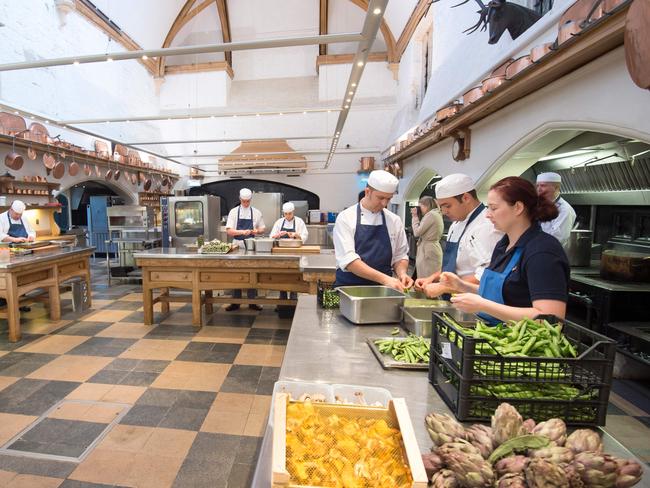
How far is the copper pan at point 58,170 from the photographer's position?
23.6 ft

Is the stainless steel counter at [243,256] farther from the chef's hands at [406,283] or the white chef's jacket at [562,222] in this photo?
the white chef's jacket at [562,222]

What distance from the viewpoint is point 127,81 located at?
32.1 feet

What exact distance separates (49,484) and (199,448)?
0.85 metres

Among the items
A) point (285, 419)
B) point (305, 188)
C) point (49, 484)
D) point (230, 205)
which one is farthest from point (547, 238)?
point (230, 205)

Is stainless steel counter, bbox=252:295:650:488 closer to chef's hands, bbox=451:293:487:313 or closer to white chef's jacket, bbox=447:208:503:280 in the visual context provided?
chef's hands, bbox=451:293:487:313

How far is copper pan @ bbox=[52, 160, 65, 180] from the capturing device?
283 inches

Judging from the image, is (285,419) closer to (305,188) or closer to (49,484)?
(49,484)

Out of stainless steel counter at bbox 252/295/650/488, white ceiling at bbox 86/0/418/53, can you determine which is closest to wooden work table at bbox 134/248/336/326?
stainless steel counter at bbox 252/295/650/488

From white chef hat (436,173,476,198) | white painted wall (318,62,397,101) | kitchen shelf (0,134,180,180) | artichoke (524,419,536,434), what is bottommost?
artichoke (524,419,536,434)

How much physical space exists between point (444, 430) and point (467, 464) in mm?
141

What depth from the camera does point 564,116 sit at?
2.74m

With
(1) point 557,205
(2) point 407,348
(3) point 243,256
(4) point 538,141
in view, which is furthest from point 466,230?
(3) point 243,256

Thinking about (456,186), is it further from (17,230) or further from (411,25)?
(411,25)

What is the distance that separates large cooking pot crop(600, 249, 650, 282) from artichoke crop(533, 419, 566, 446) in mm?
3503
